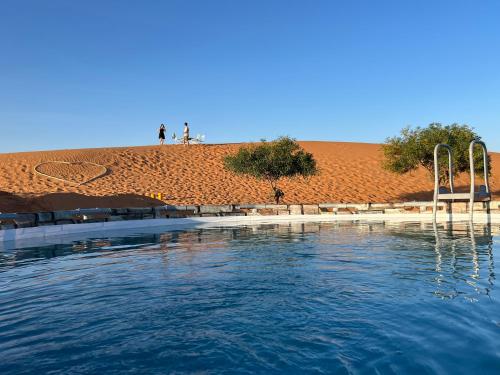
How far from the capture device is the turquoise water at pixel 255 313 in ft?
13.8

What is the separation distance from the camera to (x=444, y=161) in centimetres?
3384

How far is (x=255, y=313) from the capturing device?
A: 19.1 feet

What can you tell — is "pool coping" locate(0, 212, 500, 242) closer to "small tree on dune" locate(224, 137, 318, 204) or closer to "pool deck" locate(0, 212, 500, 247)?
"pool deck" locate(0, 212, 500, 247)

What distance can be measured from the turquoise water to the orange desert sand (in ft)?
65.6

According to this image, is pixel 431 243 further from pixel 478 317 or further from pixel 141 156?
pixel 141 156

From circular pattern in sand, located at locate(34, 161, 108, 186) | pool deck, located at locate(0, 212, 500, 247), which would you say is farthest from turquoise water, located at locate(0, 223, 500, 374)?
circular pattern in sand, located at locate(34, 161, 108, 186)

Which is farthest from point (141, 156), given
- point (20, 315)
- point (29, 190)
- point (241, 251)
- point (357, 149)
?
point (20, 315)

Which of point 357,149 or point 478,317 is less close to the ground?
point 357,149

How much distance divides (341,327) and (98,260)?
7.49 meters

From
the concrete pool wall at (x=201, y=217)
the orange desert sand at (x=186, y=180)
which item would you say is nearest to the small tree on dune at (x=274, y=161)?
the orange desert sand at (x=186, y=180)

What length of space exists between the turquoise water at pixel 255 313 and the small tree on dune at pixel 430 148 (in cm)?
2562

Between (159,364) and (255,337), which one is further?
(255,337)

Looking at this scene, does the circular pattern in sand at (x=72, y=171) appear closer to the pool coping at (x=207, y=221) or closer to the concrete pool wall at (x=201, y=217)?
the concrete pool wall at (x=201, y=217)

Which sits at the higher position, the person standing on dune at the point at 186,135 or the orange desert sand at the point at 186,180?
the person standing on dune at the point at 186,135
